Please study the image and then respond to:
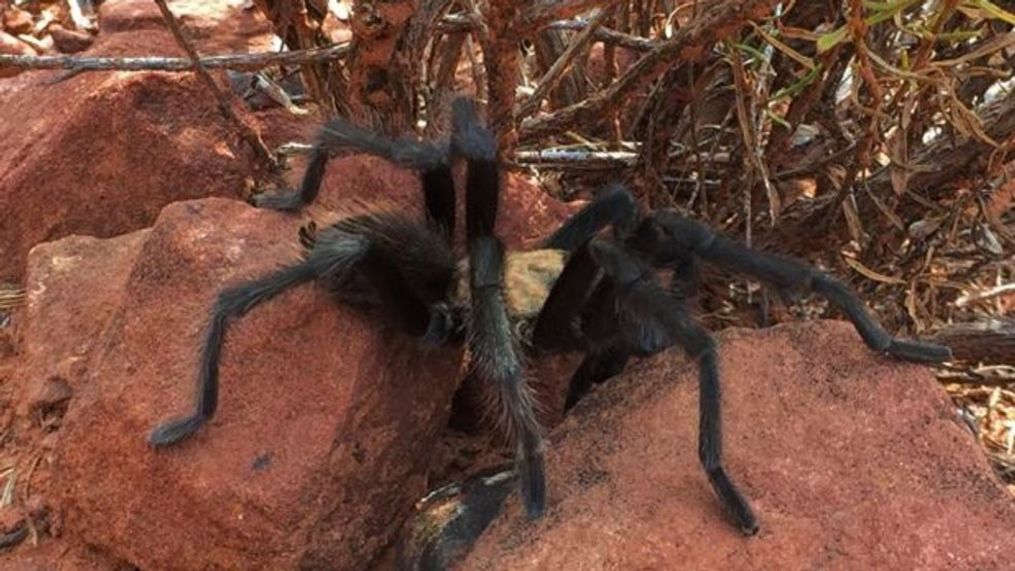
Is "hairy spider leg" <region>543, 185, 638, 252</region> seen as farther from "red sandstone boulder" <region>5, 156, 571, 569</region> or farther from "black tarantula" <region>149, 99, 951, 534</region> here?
"red sandstone boulder" <region>5, 156, 571, 569</region>

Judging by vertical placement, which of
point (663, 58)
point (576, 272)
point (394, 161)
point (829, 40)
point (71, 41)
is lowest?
point (71, 41)

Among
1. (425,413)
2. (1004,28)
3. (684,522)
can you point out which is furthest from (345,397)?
(1004,28)

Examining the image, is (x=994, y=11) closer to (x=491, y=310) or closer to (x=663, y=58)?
(x=663, y=58)

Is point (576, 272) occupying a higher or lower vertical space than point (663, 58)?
lower

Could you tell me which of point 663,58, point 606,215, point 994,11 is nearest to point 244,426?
point 606,215

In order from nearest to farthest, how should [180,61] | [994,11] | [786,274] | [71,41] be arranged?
[994,11] < [786,274] < [180,61] < [71,41]

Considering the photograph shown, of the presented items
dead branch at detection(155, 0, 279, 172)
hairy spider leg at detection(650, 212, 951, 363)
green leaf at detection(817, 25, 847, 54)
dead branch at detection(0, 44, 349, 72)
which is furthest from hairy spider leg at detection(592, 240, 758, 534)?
dead branch at detection(155, 0, 279, 172)
